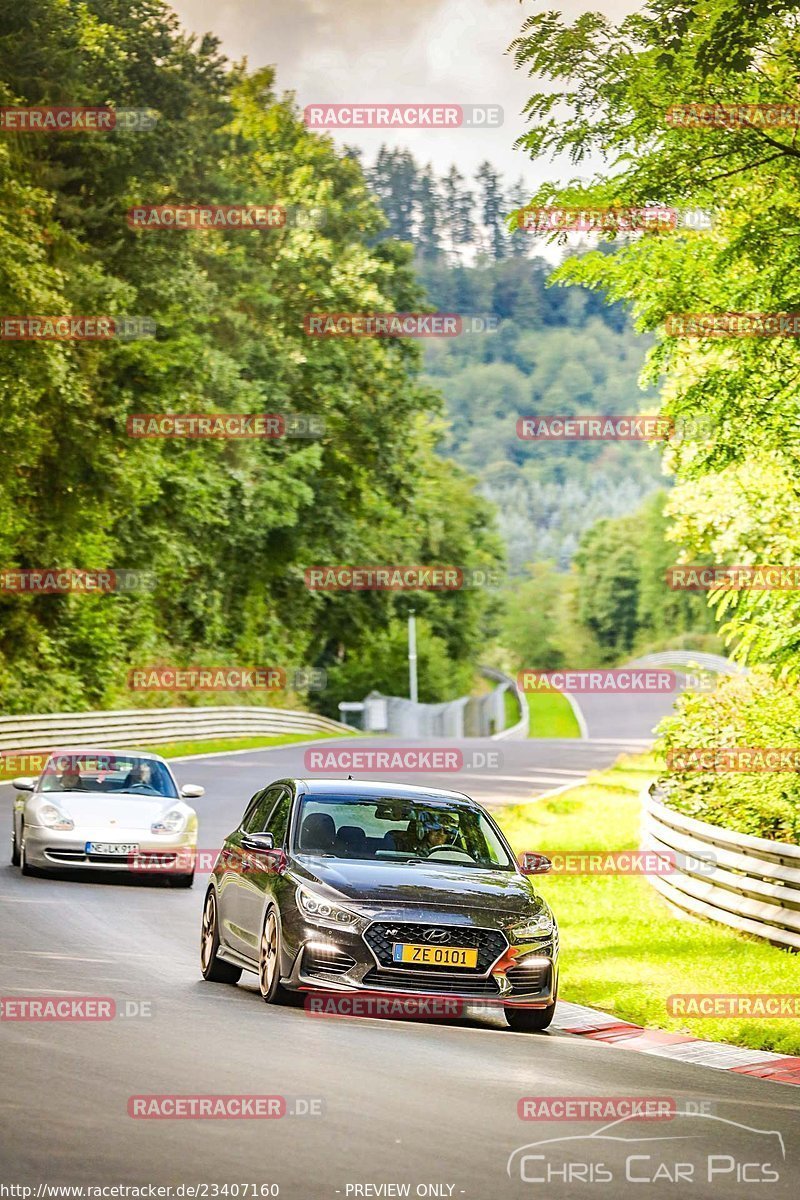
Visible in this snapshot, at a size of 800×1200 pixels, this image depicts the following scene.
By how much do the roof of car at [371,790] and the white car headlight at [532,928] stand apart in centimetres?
139

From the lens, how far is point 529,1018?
11.7m

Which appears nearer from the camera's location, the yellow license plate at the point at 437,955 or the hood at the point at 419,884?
the yellow license plate at the point at 437,955

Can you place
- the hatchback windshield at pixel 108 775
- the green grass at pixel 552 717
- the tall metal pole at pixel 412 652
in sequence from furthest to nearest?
the green grass at pixel 552 717 → the tall metal pole at pixel 412 652 → the hatchback windshield at pixel 108 775

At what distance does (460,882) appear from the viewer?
11586 mm

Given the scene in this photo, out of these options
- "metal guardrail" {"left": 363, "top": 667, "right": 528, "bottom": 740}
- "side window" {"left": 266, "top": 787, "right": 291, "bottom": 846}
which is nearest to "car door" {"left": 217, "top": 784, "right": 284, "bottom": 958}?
"side window" {"left": 266, "top": 787, "right": 291, "bottom": 846}

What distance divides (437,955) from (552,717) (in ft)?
328

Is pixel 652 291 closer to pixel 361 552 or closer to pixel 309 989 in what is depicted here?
pixel 309 989

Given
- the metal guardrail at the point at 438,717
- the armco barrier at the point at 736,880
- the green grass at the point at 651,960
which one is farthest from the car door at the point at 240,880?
the metal guardrail at the point at 438,717

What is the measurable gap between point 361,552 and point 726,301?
4983cm

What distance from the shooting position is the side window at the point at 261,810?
42.6 ft

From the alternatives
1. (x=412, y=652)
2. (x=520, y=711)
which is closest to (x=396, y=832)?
(x=412, y=652)

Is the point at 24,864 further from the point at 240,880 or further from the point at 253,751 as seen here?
the point at 253,751

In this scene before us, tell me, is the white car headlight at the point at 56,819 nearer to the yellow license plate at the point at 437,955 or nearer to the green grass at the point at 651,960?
the green grass at the point at 651,960

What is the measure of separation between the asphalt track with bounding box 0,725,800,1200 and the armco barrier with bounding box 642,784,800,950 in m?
1.46
